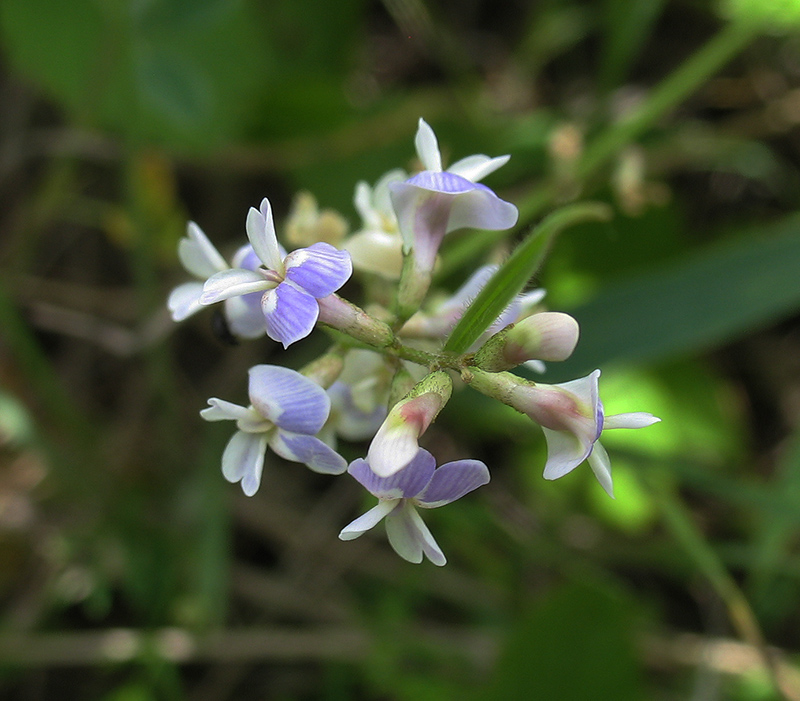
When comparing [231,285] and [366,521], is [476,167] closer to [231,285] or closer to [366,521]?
[231,285]

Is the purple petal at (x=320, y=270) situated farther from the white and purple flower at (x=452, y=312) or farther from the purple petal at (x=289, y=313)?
the white and purple flower at (x=452, y=312)

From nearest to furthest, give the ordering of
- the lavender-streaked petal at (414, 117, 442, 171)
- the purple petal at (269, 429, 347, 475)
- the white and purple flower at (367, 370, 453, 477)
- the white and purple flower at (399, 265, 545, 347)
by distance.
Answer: the white and purple flower at (367, 370, 453, 477) → the purple petal at (269, 429, 347, 475) → the lavender-streaked petal at (414, 117, 442, 171) → the white and purple flower at (399, 265, 545, 347)

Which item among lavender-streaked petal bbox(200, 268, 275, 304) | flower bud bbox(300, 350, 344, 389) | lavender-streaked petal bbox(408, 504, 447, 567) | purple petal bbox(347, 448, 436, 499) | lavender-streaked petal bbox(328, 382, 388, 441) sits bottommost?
lavender-streaked petal bbox(328, 382, 388, 441)

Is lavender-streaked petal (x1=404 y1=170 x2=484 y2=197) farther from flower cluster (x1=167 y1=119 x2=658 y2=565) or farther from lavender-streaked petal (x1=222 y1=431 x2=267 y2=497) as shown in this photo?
lavender-streaked petal (x1=222 y1=431 x2=267 y2=497)

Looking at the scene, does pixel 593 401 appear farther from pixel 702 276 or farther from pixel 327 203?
pixel 327 203

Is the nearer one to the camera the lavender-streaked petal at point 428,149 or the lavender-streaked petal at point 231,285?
the lavender-streaked petal at point 231,285

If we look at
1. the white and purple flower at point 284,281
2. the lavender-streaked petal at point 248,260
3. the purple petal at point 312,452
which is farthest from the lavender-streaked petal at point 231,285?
the purple petal at point 312,452

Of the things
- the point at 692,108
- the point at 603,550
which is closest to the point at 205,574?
the point at 603,550

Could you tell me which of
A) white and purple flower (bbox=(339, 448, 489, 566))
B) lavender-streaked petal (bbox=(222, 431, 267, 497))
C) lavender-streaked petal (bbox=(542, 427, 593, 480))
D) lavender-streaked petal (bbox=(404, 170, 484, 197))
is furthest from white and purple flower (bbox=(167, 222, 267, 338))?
lavender-streaked petal (bbox=(542, 427, 593, 480))
